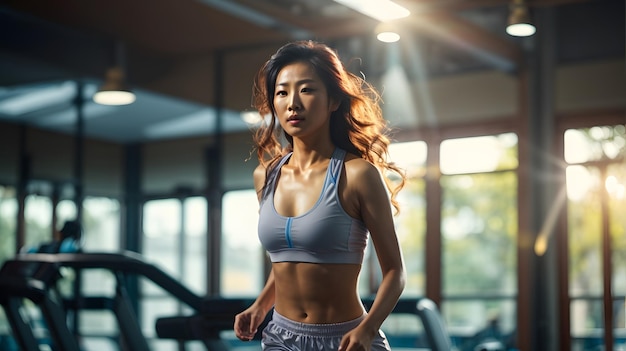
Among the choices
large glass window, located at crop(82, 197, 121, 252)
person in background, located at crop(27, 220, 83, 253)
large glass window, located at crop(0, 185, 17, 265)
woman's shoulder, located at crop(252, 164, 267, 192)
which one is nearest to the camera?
woman's shoulder, located at crop(252, 164, 267, 192)

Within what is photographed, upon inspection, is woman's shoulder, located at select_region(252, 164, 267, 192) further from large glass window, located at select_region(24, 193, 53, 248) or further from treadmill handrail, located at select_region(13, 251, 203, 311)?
large glass window, located at select_region(24, 193, 53, 248)

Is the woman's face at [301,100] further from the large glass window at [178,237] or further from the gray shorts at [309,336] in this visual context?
the large glass window at [178,237]

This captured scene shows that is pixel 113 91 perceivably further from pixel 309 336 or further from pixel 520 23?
pixel 309 336

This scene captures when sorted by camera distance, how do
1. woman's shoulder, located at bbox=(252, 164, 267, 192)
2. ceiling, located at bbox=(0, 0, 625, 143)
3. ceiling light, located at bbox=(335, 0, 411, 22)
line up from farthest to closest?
ceiling, located at bbox=(0, 0, 625, 143)
ceiling light, located at bbox=(335, 0, 411, 22)
woman's shoulder, located at bbox=(252, 164, 267, 192)

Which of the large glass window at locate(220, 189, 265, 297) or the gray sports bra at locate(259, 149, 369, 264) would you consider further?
the large glass window at locate(220, 189, 265, 297)

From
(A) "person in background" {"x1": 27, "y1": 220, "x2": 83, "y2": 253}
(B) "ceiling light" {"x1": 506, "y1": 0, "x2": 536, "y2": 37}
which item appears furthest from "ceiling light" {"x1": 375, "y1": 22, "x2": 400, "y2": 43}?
(A) "person in background" {"x1": 27, "y1": 220, "x2": 83, "y2": 253}

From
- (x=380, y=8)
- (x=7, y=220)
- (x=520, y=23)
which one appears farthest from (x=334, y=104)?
(x=7, y=220)

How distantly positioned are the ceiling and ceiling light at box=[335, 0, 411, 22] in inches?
49.8

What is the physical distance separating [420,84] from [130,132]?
9.34 feet

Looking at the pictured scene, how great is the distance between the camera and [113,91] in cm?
702

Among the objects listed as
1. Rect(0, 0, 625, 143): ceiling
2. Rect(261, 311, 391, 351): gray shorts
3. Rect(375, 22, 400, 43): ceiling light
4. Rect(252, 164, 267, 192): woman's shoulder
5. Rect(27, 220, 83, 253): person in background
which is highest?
Rect(0, 0, 625, 143): ceiling

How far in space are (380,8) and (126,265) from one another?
2.01 m

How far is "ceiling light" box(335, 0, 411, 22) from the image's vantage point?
450cm

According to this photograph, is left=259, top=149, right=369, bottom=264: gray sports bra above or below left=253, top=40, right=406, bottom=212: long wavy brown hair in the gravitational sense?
below
